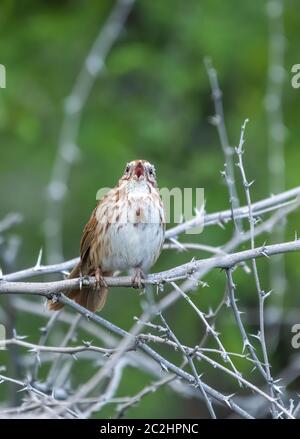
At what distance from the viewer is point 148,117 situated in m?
9.15

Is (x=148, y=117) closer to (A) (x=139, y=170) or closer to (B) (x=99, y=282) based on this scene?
(A) (x=139, y=170)

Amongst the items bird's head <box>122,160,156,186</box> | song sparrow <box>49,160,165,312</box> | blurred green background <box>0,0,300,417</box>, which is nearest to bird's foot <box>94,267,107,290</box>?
song sparrow <box>49,160,165,312</box>

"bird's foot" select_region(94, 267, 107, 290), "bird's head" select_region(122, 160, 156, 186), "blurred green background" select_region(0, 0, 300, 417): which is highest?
"blurred green background" select_region(0, 0, 300, 417)

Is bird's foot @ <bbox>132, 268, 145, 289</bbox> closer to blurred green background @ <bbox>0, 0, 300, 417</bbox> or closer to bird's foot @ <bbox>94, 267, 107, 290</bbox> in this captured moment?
bird's foot @ <bbox>94, 267, 107, 290</bbox>

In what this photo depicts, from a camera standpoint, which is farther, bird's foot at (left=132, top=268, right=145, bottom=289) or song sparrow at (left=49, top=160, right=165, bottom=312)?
song sparrow at (left=49, top=160, right=165, bottom=312)

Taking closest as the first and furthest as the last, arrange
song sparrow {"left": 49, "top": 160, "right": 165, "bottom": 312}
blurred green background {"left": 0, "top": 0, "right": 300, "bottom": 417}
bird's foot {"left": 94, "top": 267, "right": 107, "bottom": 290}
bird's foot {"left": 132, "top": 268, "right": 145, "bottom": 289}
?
bird's foot {"left": 132, "top": 268, "right": 145, "bottom": 289}
bird's foot {"left": 94, "top": 267, "right": 107, "bottom": 290}
song sparrow {"left": 49, "top": 160, "right": 165, "bottom": 312}
blurred green background {"left": 0, "top": 0, "right": 300, "bottom": 417}

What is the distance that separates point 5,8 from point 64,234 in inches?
84.2

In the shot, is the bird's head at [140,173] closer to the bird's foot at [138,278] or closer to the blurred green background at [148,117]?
the bird's foot at [138,278]

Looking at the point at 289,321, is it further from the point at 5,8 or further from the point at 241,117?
the point at 5,8

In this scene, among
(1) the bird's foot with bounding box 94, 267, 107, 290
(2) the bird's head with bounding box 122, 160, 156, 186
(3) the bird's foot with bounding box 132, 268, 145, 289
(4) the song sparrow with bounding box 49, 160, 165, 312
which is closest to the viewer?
(3) the bird's foot with bounding box 132, 268, 145, 289

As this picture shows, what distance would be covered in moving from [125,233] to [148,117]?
4161 mm

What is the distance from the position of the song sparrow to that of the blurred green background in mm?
3129

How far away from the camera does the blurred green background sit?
867cm

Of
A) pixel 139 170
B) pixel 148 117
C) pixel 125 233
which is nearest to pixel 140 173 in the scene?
pixel 139 170
